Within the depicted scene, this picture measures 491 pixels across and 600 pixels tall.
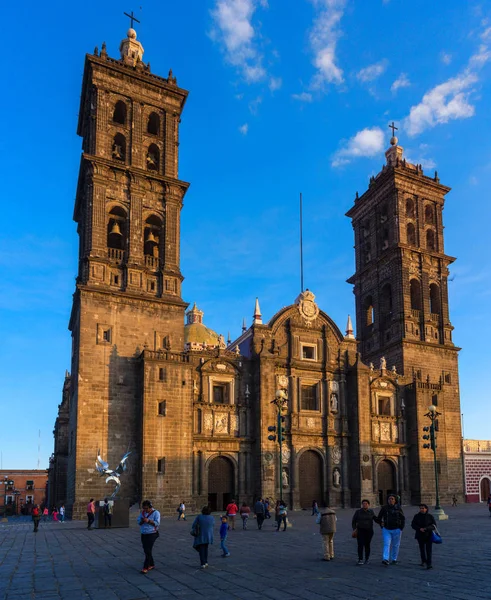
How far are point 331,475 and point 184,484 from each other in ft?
38.5

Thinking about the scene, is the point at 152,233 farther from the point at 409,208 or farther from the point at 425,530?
the point at 425,530

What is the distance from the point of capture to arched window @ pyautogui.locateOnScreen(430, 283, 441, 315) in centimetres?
5203

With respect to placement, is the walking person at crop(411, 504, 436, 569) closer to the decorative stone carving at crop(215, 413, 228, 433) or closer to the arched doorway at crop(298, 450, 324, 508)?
the decorative stone carving at crop(215, 413, 228, 433)

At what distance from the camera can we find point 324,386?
1732 inches

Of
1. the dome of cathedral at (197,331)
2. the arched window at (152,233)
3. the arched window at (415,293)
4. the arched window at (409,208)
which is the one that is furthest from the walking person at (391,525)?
the dome of cathedral at (197,331)

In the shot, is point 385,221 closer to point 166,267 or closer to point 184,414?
point 166,267

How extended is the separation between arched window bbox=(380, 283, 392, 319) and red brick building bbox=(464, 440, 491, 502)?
1238cm

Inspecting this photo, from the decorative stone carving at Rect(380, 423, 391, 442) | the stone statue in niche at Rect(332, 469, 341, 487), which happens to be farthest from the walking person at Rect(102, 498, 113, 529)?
the decorative stone carving at Rect(380, 423, 391, 442)

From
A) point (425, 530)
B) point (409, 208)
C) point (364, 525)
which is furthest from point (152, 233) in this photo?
point (425, 530)

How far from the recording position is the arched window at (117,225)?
40.3 meters

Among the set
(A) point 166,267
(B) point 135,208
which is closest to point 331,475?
(A) point 166,267

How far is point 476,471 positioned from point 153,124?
37450mm

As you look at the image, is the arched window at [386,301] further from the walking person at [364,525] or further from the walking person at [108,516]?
the walking person at [364,525]

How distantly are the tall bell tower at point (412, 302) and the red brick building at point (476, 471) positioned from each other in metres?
3.05
